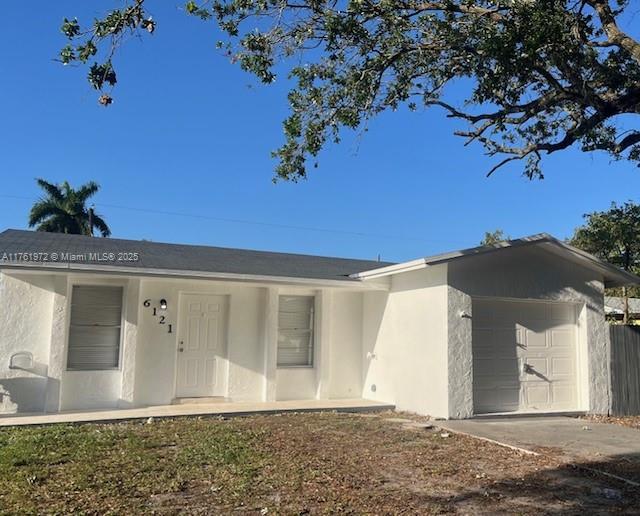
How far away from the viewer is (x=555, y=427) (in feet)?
32.8

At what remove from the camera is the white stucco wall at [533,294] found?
1040 cm

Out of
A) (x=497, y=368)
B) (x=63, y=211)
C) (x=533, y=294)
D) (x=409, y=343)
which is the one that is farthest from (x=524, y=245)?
(x=63, y=211)

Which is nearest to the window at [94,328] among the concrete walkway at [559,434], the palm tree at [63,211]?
the concrete walkway at [559,434]

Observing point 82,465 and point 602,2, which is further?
point 602,2

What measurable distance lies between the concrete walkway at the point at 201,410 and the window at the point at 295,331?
3.04 ft

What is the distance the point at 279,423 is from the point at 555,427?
4.66m

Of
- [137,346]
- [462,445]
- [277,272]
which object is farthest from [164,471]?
[277,272]

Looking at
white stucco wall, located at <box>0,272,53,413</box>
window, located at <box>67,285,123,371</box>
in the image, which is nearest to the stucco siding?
window, located at <box>67,285,123,371</box>

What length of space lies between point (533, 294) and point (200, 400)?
21.9 ft

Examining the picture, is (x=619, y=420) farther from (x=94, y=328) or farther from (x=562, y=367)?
(x=94, y=328)

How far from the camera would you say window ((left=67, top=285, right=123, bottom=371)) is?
10.5m

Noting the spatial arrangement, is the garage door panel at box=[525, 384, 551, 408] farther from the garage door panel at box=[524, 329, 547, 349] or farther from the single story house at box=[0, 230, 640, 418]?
the garage door panel at box=[524, 329, 547, 349]

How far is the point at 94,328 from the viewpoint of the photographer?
34.9 ft

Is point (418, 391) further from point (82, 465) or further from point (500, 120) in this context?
point (82, 465)
